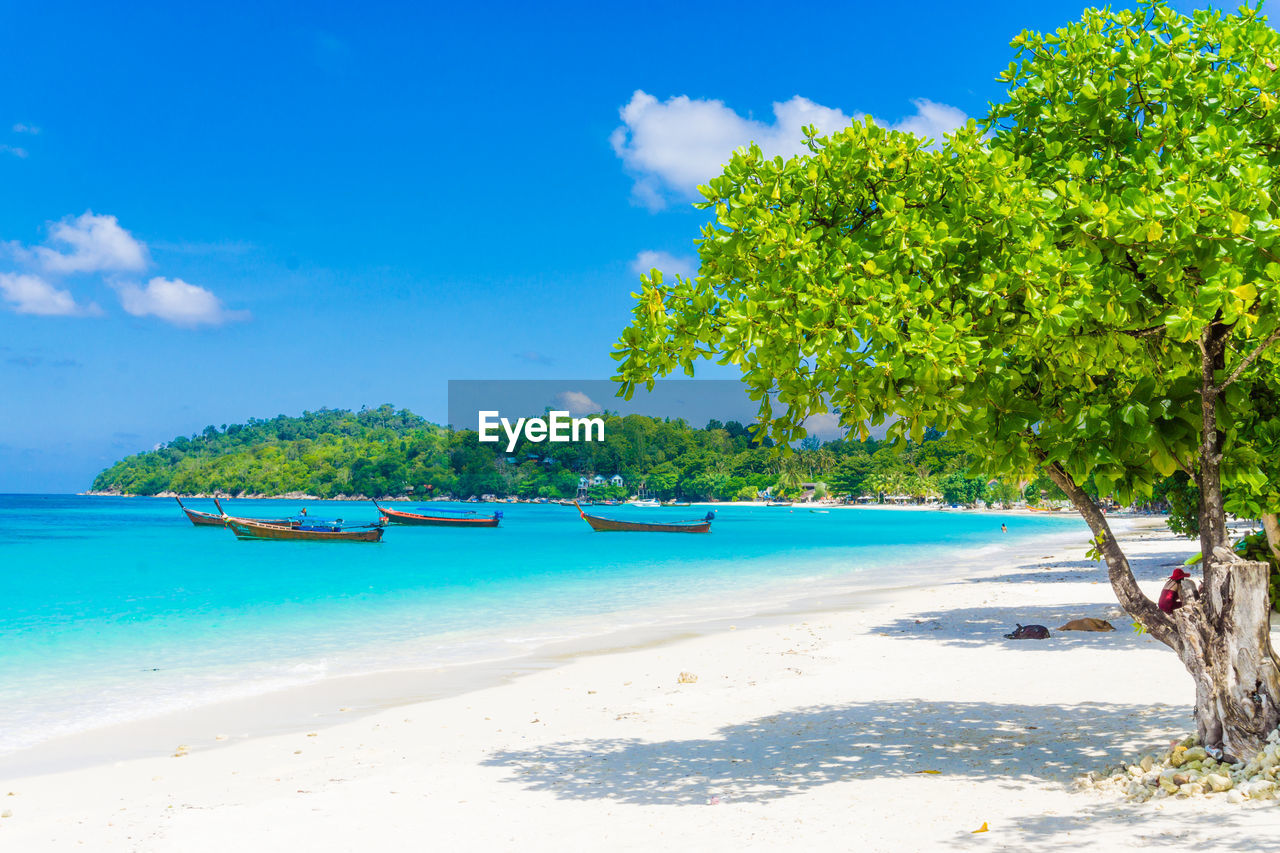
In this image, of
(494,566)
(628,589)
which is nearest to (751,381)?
(628,589)

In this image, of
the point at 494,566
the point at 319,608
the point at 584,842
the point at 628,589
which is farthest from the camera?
the point at 494,566

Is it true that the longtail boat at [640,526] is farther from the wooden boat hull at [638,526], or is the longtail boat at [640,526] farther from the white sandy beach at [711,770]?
the white sandy beach at [711,770]

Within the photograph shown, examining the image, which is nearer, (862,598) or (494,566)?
(862,598)

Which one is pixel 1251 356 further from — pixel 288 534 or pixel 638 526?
pixel 638 526

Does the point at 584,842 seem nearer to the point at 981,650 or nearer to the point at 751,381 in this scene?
the point at 751,381

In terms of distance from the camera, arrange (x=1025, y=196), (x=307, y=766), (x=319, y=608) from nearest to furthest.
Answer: (x=1025, y=196) → (x=307, y=766) → (x=319, y=608)

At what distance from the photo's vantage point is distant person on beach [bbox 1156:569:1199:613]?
22.1 feet

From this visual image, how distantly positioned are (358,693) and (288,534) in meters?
56.7

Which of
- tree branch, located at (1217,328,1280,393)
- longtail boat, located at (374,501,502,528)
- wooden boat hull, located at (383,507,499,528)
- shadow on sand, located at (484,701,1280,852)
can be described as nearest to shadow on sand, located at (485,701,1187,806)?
shadow on sand, located at (484,701,1280,852)

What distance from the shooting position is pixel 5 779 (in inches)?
402

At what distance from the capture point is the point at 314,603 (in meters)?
32.5

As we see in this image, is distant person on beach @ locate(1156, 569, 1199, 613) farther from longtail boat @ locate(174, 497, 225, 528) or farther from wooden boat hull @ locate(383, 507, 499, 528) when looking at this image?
longtail boat @ locate(174, 497, 225, 528)

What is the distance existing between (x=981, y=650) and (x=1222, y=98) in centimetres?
1035

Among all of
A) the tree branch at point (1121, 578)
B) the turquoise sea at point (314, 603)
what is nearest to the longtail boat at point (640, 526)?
the turquoise sea at point (314, 603)
